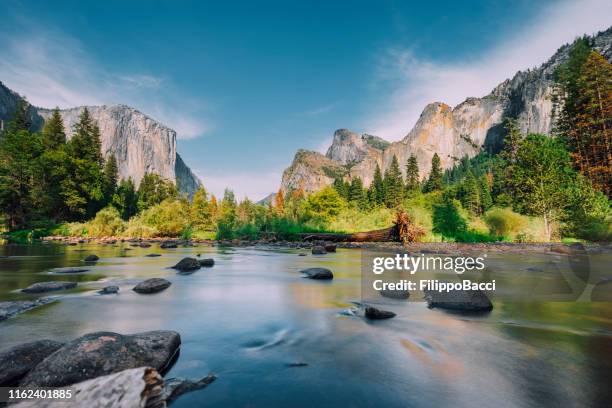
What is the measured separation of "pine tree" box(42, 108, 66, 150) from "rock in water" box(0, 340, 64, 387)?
2457 inches

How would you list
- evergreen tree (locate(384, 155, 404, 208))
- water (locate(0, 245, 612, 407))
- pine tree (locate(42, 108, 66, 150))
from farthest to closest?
evergreen tree (locate(384, 155, 404, 208)), pine tree (locate(42, 108, 66, 150)), water (locate(0, 245, 612, 407))

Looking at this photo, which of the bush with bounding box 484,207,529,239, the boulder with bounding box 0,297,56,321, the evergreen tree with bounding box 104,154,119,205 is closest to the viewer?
the boulder with bounding box 0,297,56,321

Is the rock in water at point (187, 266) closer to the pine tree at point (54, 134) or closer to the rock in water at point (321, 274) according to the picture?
the rock in water at point (321, 274)

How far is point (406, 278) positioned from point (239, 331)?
7344 mm

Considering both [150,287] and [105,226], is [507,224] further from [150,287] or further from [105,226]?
[105,226]

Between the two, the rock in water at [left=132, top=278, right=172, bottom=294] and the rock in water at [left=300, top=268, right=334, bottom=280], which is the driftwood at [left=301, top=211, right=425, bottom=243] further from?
the rock in water at [left=132, top=278, right=172, bottom=294]

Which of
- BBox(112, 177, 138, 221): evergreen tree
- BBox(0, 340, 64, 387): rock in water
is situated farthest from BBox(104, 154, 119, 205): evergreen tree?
BBox(0, 340, 64, 387): rock in water

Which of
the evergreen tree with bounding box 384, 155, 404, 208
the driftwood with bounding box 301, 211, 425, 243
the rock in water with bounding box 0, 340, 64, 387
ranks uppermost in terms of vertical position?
the evergreen tree with bounding box 384, 155, 404, 208

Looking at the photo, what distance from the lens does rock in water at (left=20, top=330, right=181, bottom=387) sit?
9.39ft

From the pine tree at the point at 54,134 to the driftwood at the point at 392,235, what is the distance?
162 feet

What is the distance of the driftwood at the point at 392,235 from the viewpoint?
972 inches

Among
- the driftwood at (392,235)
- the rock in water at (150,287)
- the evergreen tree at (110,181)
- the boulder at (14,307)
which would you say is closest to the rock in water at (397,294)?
the rock in water at (150,287)

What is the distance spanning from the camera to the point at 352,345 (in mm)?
4293

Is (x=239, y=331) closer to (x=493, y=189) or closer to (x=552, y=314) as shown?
(x=552, y=314)
